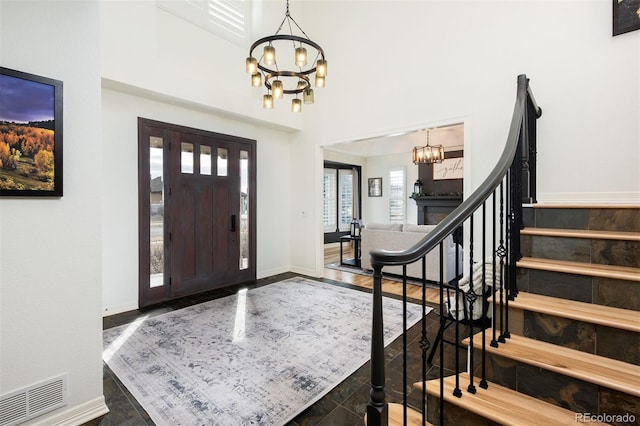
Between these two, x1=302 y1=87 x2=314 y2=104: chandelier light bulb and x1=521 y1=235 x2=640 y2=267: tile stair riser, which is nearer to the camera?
x1=521 y1=235 x2=640 y2=267: tile stair riser

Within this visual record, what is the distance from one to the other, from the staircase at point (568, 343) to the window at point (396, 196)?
7.10m

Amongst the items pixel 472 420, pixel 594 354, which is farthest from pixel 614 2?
pixel 472 420

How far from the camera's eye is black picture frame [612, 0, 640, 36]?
2.65 meters

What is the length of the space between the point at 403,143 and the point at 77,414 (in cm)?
818

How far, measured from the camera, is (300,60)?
9.70 ft

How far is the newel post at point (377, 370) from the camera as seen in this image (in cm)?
119

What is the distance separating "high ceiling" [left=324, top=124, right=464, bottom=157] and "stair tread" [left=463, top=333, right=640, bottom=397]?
5.65 meters

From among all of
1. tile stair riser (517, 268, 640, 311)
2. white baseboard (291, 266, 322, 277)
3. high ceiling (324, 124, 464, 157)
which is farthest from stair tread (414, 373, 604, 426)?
A: high ceiling (324, 124, 464, 157)

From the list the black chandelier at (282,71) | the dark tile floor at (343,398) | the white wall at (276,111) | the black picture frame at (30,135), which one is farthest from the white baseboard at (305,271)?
the black picture frame at (30,135)

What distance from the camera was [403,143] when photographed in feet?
27.0

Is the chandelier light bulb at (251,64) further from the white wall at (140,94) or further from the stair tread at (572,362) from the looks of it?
the stair tread at (572,362)

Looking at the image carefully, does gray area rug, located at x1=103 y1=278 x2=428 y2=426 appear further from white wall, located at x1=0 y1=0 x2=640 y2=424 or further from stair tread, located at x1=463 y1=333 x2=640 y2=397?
stair tread, located at x1=463 y1=333 x2=640 y2=397

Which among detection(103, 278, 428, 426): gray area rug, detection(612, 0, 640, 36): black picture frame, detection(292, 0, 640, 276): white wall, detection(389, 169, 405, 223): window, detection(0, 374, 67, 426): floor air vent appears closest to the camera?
detection(0, 374, 67, 426): floor air vent

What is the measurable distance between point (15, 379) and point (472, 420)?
8.01 ft
